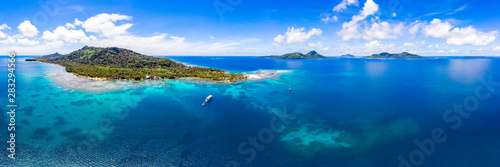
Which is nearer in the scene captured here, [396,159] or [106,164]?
[106,164]

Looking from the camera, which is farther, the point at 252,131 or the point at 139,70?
the point at 139,70

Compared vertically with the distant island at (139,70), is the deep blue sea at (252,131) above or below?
below

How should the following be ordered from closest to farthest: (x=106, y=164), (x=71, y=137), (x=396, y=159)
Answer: (x=106, y=164)
(x=396, y=159)
(x=71, y=137)

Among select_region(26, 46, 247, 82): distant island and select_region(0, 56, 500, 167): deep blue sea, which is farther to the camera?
select_region(26, 46, 247, 82): distant island

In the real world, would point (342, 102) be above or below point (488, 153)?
above

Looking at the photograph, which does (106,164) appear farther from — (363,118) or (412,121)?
(412,121)

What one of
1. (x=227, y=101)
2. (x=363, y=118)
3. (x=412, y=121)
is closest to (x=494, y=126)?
(x=412, y=121)

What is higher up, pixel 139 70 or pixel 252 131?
pixel 139 70

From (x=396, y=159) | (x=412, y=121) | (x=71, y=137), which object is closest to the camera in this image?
(x=396, y=159)

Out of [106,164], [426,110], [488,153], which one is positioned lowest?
[106,164]

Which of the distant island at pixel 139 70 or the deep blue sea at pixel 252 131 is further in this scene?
the distant island at pixel 139 70

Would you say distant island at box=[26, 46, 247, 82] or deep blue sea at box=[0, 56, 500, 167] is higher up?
distant island at box=[26, 46, 247, 82]
